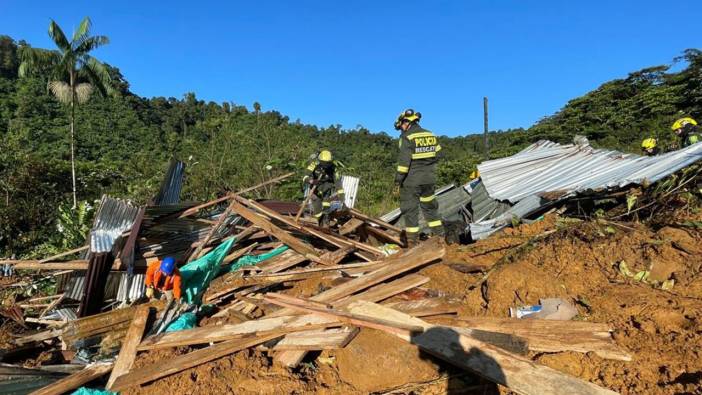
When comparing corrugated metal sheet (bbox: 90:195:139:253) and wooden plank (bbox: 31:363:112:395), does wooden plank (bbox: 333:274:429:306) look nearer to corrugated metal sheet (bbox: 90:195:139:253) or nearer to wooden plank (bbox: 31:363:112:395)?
wooden plank (bbox: 31:363:112:395)

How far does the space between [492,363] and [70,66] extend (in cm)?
1797

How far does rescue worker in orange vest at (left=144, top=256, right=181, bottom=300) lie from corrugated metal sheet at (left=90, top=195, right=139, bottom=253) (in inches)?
74.1

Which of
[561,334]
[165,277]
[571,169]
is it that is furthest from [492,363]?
[571,169]

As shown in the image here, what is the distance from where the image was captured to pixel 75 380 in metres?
3.71

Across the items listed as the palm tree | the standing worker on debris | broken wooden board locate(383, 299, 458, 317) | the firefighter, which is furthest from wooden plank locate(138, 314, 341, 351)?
the palm tree

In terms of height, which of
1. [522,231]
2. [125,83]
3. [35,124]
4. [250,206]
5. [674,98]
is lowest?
[522,231]

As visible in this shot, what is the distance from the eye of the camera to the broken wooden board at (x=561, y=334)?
3.02 m

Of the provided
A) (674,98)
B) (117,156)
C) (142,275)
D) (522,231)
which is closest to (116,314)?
(142,275)

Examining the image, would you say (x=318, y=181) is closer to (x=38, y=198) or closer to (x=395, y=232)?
(x=395, y=232)

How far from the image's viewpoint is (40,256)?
29.3 feet

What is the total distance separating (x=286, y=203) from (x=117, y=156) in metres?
35.5

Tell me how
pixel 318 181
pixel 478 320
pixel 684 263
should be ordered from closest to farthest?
pixel 478 320, pixel 684 263, pixel 318 181

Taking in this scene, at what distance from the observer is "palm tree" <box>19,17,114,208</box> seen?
14.7 metres

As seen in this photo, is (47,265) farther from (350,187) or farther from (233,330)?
A: (350,187)
